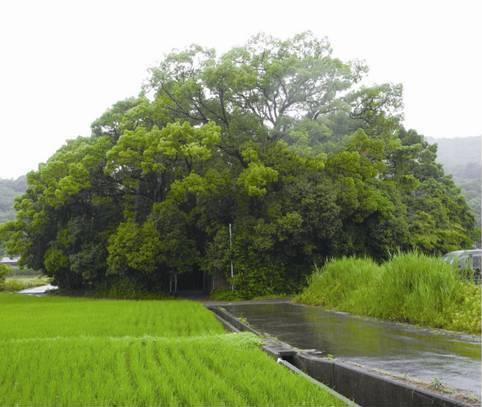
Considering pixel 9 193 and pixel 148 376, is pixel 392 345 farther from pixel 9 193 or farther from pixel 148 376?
pixel 9 193

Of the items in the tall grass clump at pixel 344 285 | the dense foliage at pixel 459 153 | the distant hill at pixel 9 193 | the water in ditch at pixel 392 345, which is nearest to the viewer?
the water in ditch at pixel 392 345

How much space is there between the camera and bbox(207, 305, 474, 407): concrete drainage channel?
3.82 metres

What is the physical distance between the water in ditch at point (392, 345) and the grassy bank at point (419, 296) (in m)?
0.40

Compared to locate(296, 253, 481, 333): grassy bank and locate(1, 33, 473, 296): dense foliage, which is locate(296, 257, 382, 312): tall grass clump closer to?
locate(296, 253, 481, 333): grassy bank

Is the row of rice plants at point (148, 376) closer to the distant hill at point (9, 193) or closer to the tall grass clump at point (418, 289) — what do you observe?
the tall grass clump at point (418, 289)

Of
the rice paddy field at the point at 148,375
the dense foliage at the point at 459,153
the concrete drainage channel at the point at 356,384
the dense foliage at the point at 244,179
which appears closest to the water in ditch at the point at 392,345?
the concrete drainage channel at the point at 356,384

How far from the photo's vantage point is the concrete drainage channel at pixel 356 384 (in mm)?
3824

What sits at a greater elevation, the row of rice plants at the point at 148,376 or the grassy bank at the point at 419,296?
the grassy bank at the point at 419,296

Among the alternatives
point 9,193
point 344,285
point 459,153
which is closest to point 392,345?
point 344,285

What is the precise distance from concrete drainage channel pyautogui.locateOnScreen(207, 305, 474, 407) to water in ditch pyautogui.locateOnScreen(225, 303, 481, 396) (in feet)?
1.01

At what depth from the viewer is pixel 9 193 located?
71.0m

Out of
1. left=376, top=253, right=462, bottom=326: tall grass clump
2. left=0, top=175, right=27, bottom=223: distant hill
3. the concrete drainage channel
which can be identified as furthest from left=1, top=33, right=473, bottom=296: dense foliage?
left=0, top=175, right=27, bottom=223: distant hill

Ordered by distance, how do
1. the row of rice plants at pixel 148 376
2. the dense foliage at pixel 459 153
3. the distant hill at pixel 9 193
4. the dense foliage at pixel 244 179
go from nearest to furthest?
1. the row of rice plants at pixel 148 376
2. the dense foliage at pixel 244 179
3. the distant hill at pixel 9 193
4. the dense foliage at pixel 459 153

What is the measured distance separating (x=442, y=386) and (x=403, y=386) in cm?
33
